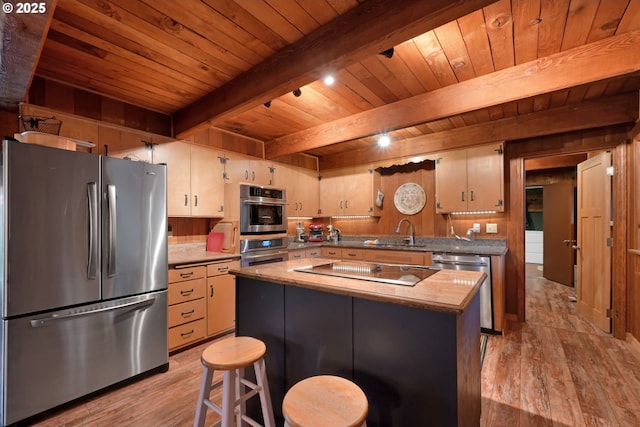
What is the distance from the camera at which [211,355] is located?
1.40 metres

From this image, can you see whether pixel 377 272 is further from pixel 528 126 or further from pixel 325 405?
pixel 528 126

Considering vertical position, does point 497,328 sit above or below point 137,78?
below

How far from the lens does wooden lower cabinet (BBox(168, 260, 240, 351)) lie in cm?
277

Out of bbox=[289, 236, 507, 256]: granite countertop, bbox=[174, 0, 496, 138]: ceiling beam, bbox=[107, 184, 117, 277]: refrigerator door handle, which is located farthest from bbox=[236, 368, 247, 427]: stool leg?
bbox=[289, 236, 507, 256]: granite countertop

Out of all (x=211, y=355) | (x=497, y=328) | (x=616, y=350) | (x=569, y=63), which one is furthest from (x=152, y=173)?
(x=616, y=350)

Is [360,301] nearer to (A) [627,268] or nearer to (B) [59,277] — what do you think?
(B) [59,277]

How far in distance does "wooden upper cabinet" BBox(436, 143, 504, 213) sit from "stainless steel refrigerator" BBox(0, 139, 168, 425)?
339 centimetres

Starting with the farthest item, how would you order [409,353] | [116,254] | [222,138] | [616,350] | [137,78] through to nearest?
[222,138]
[616,350]
[137,78]
[116,254]
[409,353]

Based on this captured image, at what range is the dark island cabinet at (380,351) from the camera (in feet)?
3.89

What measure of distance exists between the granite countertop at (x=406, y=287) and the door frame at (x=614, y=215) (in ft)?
7.88

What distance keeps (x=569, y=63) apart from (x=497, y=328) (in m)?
2.65

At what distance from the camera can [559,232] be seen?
218 inches

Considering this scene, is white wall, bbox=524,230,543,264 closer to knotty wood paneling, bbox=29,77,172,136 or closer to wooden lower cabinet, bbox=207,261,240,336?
wooden lower cabinet, bbox=207,261,240,336

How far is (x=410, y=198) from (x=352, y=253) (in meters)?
1.28
